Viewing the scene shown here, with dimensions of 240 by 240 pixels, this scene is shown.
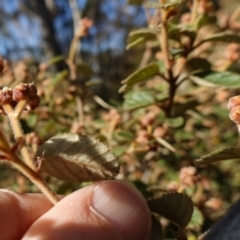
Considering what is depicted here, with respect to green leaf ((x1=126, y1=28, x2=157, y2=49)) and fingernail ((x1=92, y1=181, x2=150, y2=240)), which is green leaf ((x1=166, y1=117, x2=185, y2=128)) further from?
fingernail ((x1=92, y1=181, x2=150, y2=240))

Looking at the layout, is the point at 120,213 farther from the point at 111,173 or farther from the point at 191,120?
the point at 191,120

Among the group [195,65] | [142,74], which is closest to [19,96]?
[142,74]

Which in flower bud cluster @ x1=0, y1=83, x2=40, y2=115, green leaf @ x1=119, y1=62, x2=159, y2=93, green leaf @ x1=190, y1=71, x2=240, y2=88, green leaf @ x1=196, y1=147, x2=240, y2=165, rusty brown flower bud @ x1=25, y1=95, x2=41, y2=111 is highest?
flower bud cluster @ x1=0, y1=83, x2=40, y2=115

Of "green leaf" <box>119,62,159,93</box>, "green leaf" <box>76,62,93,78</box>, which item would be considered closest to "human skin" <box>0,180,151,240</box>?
"green leaf" <box>119,62,159,93</box>

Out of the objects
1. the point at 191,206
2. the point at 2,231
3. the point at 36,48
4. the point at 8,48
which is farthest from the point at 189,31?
the point at 8,48

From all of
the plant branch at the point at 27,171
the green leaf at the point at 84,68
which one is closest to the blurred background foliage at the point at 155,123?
the green leaf at the point at 84,68

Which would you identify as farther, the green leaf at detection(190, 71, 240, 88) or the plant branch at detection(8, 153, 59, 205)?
the green leaf at detection(190, 71, 240, 88)

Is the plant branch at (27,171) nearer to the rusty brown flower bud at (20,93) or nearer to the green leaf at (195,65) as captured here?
the rusty brown flower bud at (20,93)
